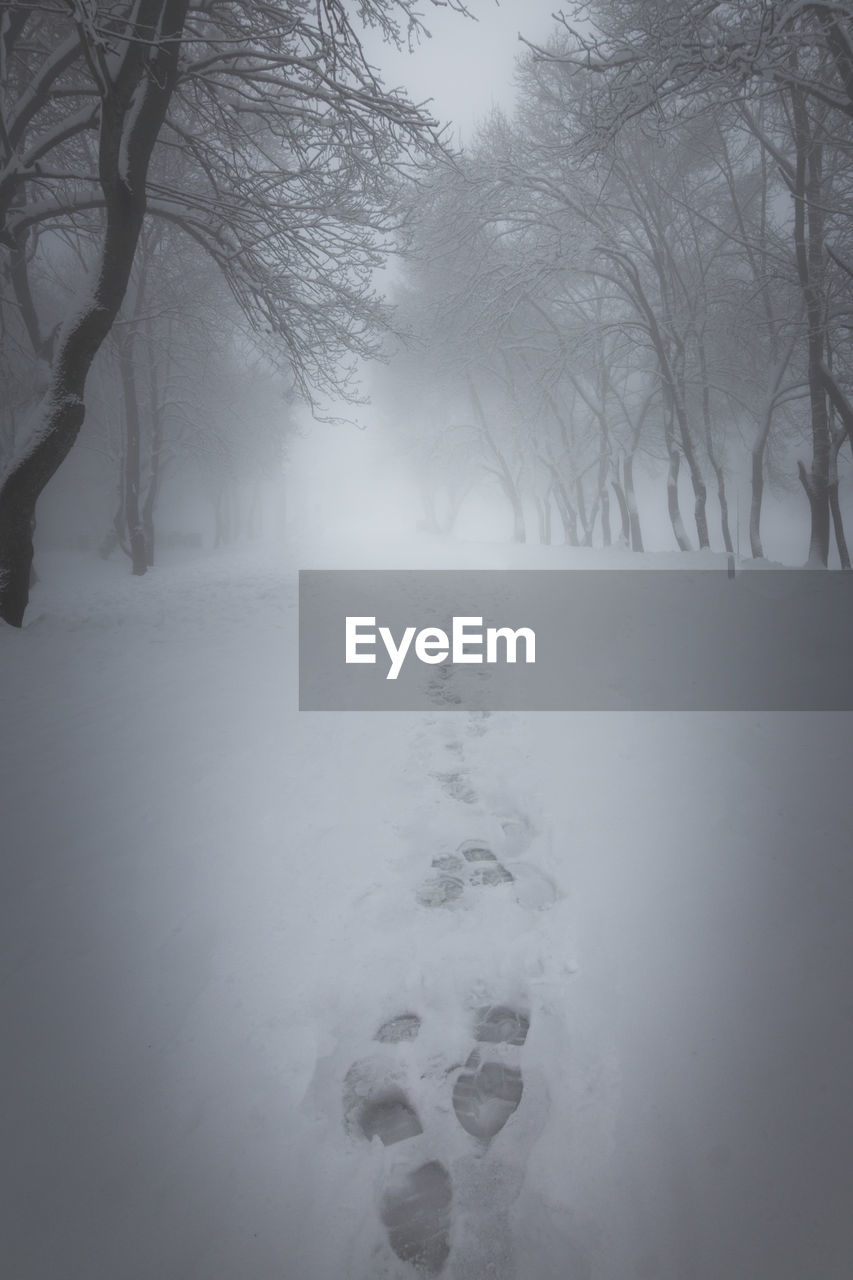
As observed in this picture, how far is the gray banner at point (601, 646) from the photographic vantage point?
5.13 meters

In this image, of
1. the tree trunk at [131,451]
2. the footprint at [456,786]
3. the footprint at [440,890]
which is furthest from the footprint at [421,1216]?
the tree trunk at [131,451]

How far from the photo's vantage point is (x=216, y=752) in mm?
4281

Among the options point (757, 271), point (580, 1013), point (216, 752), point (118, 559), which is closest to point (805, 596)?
point (580, 1013)

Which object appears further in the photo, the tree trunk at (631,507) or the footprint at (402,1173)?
the tree trunk at (631,507)

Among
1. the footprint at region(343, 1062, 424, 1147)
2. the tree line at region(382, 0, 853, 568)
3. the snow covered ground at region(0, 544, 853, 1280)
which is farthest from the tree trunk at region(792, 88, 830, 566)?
the footprint at region(343, 1062, 424, 1147)

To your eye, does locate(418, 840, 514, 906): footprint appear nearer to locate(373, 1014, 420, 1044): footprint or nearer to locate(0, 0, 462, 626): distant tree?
locate(373, 1014, 420, 1044): footprint

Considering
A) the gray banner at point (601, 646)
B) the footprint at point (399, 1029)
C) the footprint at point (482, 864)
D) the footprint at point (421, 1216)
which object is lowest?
the footprint at point (421, 1216)

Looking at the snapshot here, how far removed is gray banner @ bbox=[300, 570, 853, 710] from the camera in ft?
16.8

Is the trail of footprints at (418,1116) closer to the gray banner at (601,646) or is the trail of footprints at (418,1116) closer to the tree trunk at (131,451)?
the gray banner at (601,646)

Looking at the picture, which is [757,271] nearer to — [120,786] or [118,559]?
[120,786]

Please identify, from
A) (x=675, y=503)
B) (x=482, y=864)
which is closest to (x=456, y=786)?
(x=482, y=864)

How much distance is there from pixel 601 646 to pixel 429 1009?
4.73 meters

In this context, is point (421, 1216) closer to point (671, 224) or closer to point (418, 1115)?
point (418, 1115)

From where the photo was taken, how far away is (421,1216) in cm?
171
